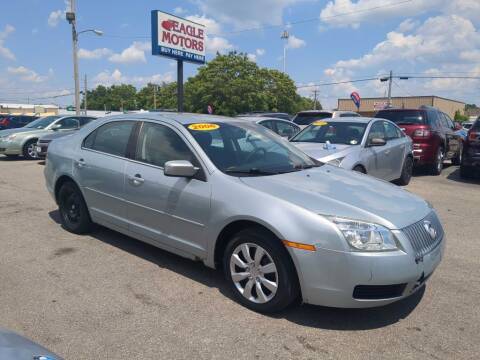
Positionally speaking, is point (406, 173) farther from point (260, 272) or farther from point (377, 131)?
point (260, 272)

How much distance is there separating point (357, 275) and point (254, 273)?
0.84 metres

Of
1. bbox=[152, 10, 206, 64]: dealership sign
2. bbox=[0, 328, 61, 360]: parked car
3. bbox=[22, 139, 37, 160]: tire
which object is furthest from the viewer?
bbox=[152, 10, 206, 64]: dealership sign

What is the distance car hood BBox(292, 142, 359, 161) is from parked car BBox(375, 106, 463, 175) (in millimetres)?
3879

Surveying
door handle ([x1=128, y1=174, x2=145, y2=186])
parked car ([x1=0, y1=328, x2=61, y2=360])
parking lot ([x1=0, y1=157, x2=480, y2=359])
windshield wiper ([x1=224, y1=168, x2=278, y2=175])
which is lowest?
parking lot ([x1=0, y1=157, x2=480, y2=359])

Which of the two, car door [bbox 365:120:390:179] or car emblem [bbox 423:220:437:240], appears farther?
car door [bbox 365:120:390:179]

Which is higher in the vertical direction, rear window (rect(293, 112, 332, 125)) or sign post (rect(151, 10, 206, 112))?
sign post (rect(151, 10, 206, 112))

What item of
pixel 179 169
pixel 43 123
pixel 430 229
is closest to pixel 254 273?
pixel 179 169

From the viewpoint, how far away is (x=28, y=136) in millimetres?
13898

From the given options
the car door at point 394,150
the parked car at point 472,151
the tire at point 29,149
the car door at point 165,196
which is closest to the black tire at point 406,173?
the car door at point 394,150

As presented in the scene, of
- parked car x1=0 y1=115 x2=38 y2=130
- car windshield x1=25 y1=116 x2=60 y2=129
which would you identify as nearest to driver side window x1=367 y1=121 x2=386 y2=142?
car windshield x1=25 y1=116 x2=60 y2=129

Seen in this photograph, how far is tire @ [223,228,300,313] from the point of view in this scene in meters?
3.27

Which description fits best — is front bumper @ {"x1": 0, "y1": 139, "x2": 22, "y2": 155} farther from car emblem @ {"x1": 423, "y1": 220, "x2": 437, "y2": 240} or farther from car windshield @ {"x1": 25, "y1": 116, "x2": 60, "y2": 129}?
car emblem @ {"x1": 423, "y1": 220, "x2": 437, "y2": 240}

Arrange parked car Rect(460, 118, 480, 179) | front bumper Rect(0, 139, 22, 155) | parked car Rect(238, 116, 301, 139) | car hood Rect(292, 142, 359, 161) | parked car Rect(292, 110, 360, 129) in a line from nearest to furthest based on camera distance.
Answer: car hood Rect(292, 142, 359, 161) < parked car Rect(460, 118, 480, 179) < parked car Rect(238, 116, 301, 139) < parked car Rect(292, 110, 360, 129) < front bumper Rect(0, 139, 22, 155)

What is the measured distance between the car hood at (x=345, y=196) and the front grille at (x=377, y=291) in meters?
0.44
